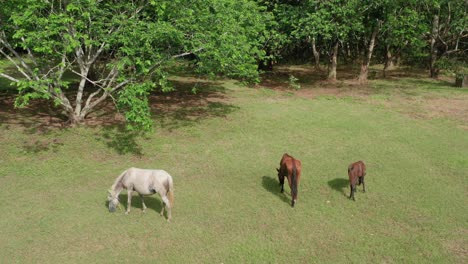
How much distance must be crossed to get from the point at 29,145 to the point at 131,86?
5.33 m

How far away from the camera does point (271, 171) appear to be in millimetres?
14555

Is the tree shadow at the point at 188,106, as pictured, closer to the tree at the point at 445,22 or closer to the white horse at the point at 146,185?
the white horse at the point at 146,185

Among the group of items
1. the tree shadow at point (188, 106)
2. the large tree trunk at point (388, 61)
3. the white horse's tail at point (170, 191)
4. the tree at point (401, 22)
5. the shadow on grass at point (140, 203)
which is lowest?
the shadow on grass at point (140, 203)

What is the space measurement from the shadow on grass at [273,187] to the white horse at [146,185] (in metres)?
3.72

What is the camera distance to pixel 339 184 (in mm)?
13461

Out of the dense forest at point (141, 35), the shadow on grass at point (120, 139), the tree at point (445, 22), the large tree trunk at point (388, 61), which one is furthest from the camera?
the large tree trunk at point (388, 61)

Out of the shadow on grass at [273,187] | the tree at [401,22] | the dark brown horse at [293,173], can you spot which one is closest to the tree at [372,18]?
the tree at [401,22]

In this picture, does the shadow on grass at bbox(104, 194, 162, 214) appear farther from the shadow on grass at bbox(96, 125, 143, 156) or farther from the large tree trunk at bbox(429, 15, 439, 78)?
the large tree trunk at bbox(429, 15, 439, 78)

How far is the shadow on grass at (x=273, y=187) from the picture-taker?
12477 mm

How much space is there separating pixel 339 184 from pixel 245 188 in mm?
3385

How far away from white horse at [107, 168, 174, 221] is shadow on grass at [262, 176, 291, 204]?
3717mm

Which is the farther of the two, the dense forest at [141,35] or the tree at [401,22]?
the tree at [401,22]

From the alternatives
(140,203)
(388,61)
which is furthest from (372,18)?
(140,203)

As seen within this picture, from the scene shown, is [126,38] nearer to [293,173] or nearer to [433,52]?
[293,173]
